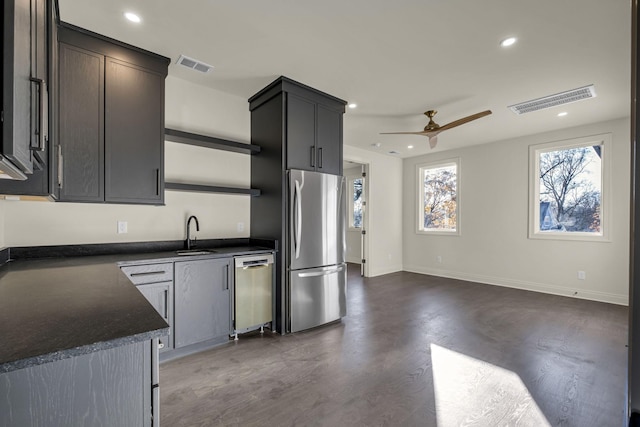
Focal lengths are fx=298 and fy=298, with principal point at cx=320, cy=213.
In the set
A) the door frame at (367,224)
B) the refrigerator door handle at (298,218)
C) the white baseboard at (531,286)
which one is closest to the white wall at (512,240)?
the white baseboard at (531,286)

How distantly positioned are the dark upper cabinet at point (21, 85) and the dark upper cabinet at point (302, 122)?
2068mm

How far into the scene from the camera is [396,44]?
8.45 ft

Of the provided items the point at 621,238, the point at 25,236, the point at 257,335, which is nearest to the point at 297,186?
the point at 257,335

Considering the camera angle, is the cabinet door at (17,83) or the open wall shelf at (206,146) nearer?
the cabinet door at (17,83)

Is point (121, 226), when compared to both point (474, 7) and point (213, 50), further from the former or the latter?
point (474, 7)

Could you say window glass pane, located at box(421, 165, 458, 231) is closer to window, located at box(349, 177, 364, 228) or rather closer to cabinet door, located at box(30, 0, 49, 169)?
window, located at box(349, 177, 364, 228)

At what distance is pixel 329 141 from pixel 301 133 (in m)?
0.45

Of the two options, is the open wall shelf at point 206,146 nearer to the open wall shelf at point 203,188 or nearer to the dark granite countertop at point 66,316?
the open wall shelf at point 203,188

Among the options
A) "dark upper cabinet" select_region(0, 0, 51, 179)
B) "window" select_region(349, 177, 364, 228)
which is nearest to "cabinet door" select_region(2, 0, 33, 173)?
"dark upper cabinet" select_region(0, 0, 51, 179)

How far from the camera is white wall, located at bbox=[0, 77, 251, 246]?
8.11 ft

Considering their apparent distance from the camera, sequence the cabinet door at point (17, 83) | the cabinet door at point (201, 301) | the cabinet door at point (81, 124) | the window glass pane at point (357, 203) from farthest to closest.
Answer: the window glass pane at point (357, 203), the cabinet door at point (201, 301), the cabinet door at point (81, 124), the cabinet door at point (17, 83)

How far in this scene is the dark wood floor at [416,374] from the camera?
190 cm

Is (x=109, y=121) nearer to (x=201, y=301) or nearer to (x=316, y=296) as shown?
(x=201, y=301)

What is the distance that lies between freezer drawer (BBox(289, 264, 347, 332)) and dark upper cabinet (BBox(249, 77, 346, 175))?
47.6 inches
